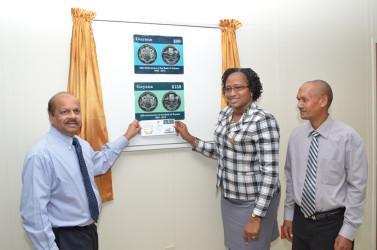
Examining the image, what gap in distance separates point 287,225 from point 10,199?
193 centimetres

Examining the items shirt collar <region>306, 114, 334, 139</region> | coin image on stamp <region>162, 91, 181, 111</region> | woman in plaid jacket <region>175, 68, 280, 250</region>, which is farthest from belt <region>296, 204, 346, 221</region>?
coin image on stamp <region>162, 91, 181, 111</region>

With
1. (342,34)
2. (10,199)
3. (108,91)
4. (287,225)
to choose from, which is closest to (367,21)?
(342,34)

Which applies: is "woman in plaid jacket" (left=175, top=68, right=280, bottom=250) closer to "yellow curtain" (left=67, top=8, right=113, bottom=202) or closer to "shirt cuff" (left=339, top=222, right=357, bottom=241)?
"shirt cuff" (left=339, top=222, right=357, bottom=241)

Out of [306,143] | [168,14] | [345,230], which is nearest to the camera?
[345,230]

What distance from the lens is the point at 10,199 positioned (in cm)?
205

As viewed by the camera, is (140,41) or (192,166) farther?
(192,166)

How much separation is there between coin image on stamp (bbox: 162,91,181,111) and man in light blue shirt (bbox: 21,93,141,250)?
30.7 inches

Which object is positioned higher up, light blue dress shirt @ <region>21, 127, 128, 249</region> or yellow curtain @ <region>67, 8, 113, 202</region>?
yellow curtain @ <region>67, 8, 113, 202</region>

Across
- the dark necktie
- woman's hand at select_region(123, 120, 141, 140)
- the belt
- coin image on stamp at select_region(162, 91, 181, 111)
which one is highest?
coin image on stamp at select_region(162, 91, 181, 111)

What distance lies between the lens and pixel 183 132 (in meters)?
2.37

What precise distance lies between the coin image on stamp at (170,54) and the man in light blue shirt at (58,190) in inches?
34.6

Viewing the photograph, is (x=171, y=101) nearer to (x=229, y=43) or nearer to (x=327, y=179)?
(x=229, y=43)

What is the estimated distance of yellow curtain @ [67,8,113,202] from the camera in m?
2.07

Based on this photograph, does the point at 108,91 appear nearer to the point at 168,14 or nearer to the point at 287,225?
the point at 168,14
